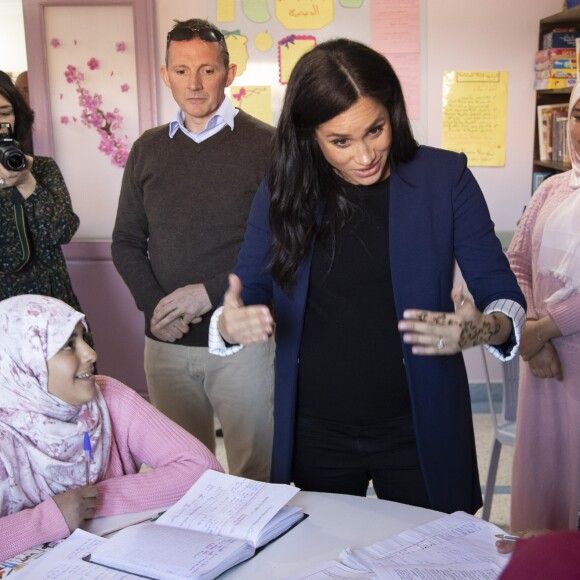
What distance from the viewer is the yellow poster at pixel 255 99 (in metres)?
3.83

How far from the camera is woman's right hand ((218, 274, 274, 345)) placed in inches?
60.5

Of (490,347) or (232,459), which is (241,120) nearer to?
(232,459)

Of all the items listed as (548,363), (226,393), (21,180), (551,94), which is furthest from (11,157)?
(551,94)

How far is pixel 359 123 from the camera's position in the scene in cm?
151

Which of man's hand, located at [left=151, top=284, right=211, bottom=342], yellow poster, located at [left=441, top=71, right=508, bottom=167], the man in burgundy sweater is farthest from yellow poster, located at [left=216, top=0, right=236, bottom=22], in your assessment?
man's hand, located at [left=151, top=284, right=211, bottom=342]

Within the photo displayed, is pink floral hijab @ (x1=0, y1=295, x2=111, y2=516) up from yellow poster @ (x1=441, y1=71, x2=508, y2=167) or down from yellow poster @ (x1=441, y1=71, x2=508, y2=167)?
down

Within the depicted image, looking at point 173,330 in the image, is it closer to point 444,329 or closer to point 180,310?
point 180,310

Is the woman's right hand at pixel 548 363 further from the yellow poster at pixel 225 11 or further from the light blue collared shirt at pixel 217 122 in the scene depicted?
the yellow poster at pixel 225 11

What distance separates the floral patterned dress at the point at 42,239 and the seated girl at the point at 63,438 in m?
0.69

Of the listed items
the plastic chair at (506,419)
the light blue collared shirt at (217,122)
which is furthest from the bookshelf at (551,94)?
the light blue collared shirt at (217,122)

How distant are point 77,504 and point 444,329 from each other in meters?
0.75

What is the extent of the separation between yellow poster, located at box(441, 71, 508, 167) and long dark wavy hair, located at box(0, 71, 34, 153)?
2.08 meters

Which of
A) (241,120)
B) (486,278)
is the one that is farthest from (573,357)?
(241,120)

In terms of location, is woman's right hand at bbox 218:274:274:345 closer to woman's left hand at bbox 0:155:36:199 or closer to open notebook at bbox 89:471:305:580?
open notebook at bbox 89:471:305:580
